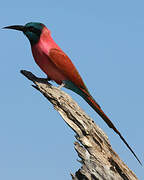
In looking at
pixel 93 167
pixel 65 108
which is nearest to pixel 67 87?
pixel 65 108

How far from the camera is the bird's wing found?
225 inches

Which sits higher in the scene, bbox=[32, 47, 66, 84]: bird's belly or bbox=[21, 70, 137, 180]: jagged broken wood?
bbox=[32, 47, 66, 84]: bird's belly

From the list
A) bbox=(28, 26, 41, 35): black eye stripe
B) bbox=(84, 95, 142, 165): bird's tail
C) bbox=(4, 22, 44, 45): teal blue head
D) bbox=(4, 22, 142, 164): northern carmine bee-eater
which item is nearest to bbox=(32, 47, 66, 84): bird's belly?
bbox=(4, 22, 142, 164): northern carmine bee-eater

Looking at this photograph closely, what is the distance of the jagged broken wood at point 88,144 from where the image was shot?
449 centimetres

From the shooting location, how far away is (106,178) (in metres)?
4.47

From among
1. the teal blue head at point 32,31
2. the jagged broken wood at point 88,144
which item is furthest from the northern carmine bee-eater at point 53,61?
the jagged broken wood at point 88,144

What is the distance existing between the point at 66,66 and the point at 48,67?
0.31 meters

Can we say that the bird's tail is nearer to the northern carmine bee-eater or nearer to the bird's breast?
the northern carmine bee-eater

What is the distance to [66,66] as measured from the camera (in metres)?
5.82

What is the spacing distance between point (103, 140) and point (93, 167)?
60 centimetres

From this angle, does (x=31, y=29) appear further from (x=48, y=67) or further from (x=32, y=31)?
(x=48, y=67)

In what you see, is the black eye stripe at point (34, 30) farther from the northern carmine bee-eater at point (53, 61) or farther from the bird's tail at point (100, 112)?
the bird's tail at point (100, 112)

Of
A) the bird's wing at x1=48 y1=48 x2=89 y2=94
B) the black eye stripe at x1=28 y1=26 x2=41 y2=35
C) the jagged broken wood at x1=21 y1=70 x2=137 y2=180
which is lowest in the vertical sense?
the jagged broken wood at x1=21 y1=70 x2=137 y2=180

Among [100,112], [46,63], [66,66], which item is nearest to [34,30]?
[46,63]
